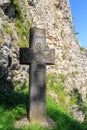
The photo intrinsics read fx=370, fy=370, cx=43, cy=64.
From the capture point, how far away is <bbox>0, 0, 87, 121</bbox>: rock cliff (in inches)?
504

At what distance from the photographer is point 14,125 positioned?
851 cm

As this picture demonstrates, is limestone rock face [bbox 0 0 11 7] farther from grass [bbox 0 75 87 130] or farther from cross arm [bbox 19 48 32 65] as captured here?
cross arm [bbox 19 48 32 65]

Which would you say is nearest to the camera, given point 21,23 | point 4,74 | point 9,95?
point 9,95

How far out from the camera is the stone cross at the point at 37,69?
8930mm

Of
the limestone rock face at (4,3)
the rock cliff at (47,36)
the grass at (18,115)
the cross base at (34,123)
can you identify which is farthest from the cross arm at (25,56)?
the limestone rock face at (4,3)

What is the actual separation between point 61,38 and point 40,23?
2561 mm

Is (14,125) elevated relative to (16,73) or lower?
lower

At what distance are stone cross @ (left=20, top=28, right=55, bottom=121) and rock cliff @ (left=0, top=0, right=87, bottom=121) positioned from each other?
8.48 feet

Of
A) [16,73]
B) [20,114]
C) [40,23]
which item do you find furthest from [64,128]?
[40,23]

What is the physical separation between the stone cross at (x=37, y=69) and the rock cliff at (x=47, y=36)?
2584 mm

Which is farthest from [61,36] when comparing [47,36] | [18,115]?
[18,115]

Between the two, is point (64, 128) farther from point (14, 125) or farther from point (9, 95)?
point (9, 95)

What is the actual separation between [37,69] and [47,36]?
1104 centimetres

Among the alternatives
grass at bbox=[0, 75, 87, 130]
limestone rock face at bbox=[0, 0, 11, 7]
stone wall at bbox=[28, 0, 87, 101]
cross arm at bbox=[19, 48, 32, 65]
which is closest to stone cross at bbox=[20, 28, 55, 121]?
cross arm at bbox=[19, 48, 32, 65]
